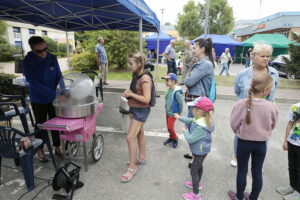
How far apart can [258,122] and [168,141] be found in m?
2.14

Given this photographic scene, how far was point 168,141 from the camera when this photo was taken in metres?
3.99

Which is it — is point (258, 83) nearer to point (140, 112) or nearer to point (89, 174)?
point (140, 112)

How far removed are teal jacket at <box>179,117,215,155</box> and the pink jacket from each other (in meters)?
0.32

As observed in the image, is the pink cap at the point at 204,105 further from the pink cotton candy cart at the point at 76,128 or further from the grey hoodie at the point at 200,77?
the pink cotton candy cart at the point at 76,128

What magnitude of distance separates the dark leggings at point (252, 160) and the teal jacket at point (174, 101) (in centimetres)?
134

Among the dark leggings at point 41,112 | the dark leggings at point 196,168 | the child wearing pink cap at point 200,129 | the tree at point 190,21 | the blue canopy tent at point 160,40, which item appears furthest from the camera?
the tree at point 190,21

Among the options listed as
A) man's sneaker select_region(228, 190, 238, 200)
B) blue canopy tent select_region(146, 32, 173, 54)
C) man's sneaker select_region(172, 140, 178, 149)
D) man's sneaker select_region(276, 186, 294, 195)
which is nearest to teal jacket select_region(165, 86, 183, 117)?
man's sneaker select_region(172, 140, 178, 149)

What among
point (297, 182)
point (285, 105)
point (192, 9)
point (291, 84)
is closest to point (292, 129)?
point (297, 182)

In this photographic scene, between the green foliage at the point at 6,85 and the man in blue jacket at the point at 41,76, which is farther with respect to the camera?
the green foliage at the point at 6,85

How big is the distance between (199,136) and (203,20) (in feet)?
138

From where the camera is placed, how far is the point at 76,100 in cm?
279

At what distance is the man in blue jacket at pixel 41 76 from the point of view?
2.87 m

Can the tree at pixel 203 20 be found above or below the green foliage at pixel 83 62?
above

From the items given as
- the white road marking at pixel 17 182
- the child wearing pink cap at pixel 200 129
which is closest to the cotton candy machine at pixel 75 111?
the white road marking at pixel 17 182
